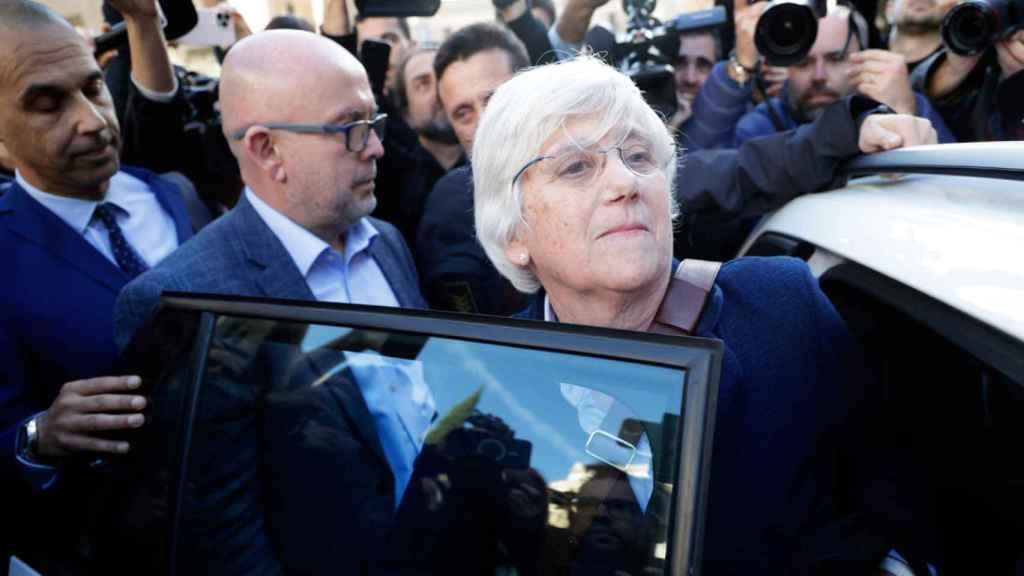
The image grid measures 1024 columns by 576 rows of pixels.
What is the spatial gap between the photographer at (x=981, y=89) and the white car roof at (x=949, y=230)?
3.33ft

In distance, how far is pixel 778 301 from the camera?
54.8 inches

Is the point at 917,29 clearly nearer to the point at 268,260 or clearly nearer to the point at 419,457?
the point at 268,260

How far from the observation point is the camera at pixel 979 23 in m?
2.37

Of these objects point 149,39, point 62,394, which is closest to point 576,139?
point 62,394

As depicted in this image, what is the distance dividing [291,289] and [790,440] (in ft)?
3.94

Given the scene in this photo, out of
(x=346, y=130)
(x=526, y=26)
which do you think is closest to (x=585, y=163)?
(x=346, y=130)

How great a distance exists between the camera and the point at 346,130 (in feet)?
6.83

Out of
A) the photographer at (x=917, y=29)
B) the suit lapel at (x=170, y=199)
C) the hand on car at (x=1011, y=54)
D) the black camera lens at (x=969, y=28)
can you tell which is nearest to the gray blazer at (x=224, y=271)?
the suit lapel at (x=170, y=199)

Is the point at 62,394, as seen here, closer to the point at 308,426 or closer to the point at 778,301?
the point at 308,426

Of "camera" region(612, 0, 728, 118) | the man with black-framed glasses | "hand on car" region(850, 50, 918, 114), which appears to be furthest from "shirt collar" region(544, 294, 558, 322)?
"camera" region(612, 0, 728, 118)

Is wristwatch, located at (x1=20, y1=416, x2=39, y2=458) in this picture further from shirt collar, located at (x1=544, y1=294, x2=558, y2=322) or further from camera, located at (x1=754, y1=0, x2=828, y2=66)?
camera, located at (x1=754, y1=0, x2=828, y2=66)

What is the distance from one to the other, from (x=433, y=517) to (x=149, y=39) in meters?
2.40

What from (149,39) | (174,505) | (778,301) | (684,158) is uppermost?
(149,39)

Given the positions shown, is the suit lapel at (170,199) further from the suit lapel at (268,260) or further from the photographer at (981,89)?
the photographer at (981,89)
